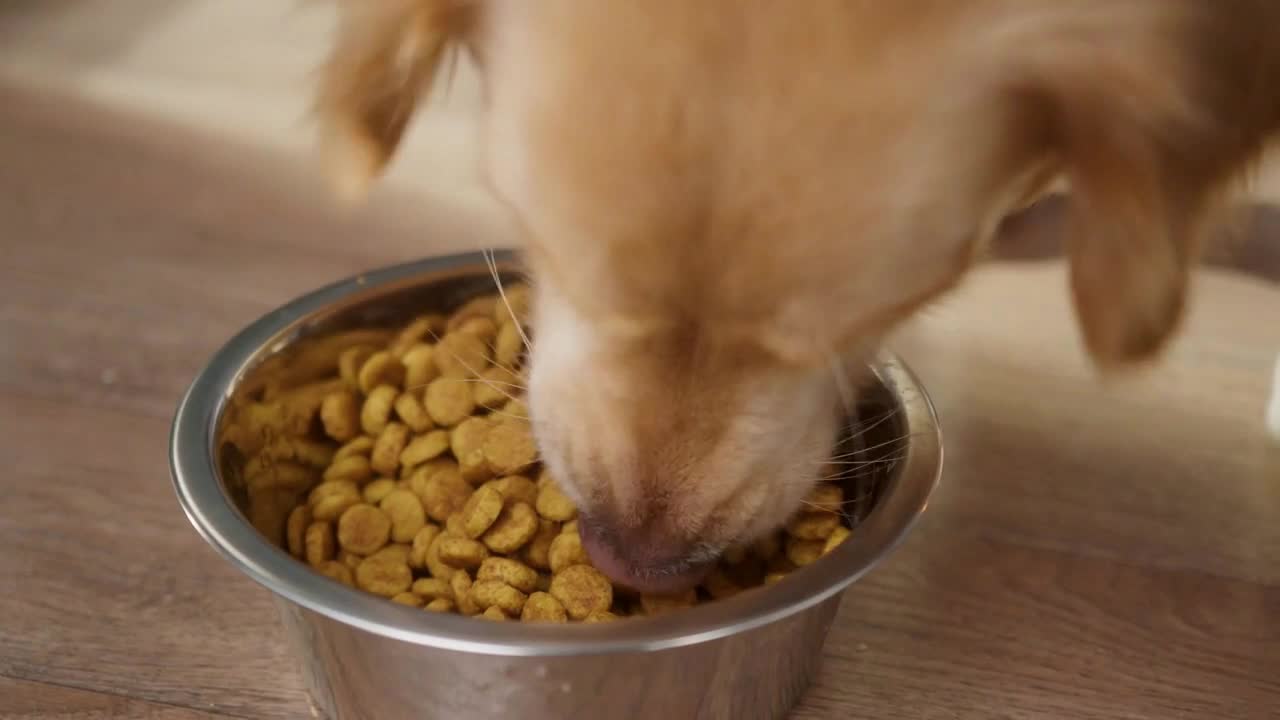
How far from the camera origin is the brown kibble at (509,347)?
121cm

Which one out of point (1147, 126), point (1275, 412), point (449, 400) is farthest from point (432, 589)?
point (1275, 412)

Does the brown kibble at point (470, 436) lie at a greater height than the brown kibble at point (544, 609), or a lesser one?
lesser

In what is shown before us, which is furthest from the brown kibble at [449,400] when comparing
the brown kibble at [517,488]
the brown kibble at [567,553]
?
the brown kibble at [567,553]

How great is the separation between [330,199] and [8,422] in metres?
0.65

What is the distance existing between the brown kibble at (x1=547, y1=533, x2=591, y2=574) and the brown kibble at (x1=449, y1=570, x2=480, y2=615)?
0.25 ft

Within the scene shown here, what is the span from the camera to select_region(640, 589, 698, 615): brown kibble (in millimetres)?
987

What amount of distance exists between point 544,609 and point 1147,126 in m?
0.58

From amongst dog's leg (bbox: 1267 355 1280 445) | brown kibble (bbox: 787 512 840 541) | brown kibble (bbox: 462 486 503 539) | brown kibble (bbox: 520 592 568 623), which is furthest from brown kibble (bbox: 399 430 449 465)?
dog's leg (bbox: 1267 355 1280 445)

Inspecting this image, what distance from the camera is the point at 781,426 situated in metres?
0.91

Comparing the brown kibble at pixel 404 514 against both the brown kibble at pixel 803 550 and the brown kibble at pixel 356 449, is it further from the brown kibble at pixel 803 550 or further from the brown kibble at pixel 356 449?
the brown kibble at pixel 803 550

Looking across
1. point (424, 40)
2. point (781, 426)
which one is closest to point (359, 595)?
point (781, 426)

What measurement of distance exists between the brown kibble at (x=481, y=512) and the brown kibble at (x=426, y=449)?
4.1 inches

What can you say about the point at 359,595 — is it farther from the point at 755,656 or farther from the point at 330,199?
the point at 330,199

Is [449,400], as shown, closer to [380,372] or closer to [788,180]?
[380,372]
